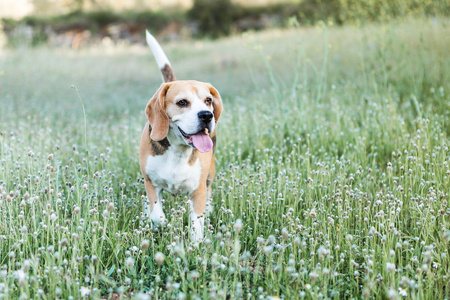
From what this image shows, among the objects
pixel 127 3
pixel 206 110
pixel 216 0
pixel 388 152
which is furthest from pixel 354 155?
pixel 127 3

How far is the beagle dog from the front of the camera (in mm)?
3510

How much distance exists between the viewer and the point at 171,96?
3625mm

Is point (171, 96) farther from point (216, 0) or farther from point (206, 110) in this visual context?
point (216, 0)

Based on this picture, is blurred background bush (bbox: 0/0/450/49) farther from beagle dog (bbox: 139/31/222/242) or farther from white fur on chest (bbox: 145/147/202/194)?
white fur on chest (bbox: 145/147/202/194)

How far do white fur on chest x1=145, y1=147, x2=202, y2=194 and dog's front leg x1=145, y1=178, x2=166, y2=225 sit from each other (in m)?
0.10

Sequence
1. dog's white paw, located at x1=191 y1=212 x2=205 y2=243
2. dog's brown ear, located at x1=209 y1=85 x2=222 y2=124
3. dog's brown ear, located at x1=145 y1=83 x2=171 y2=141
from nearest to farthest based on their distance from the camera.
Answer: dog's white paw, located at x1=191 y1=212 x2=205 y2=243 → dog's brown ear, located at x1=145 y1=83 x2=171 y2=141 → dog's brown ear, located at x1=209 y1=85 x2=222 y2=124

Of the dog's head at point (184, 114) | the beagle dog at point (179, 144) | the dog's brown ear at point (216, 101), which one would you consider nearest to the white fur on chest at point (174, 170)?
the beagle dog at point (179, 144)

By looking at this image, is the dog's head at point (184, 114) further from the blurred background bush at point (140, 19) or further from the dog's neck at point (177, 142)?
the blurred background bush at point (140, 19)

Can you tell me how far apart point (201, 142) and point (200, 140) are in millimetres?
19

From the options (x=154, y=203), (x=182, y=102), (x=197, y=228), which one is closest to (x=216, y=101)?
(x=182, y=102)

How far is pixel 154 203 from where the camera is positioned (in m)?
3.75

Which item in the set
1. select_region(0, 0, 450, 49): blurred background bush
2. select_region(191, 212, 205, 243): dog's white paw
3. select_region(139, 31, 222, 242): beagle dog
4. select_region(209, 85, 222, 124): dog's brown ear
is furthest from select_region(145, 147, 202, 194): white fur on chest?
select_region(0, 0, 450, 49): blurred background bush

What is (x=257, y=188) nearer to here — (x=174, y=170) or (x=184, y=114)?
(x=174, y=170)

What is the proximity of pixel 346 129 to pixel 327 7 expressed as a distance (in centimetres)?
1600
